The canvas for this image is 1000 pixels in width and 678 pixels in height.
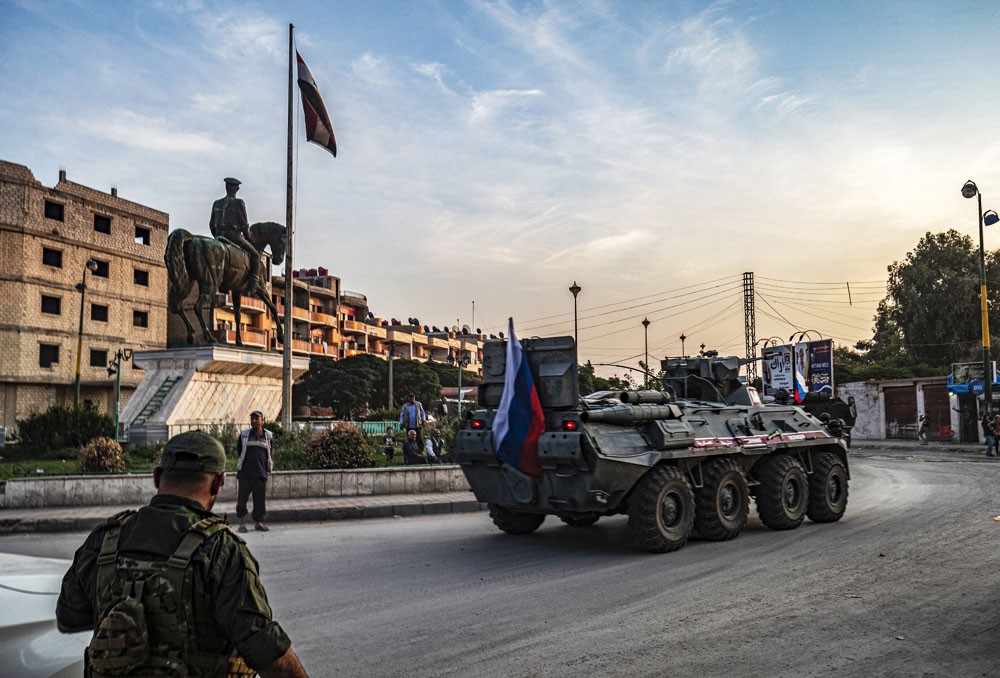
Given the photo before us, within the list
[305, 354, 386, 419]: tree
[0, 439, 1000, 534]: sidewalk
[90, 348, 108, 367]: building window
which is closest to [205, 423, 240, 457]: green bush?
[0, 439, 1000, 534]: sidewalk

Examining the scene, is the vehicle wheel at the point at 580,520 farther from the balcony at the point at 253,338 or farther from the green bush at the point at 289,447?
the balcony at the point at 253,338

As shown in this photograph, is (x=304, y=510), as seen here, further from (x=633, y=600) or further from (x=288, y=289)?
(x=288, y=289)

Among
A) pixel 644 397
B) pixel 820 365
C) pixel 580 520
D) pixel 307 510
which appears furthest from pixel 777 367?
pixel 644 397

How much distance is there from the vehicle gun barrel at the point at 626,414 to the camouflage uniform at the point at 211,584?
6372 millimetres

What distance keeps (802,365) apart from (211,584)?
108 ft

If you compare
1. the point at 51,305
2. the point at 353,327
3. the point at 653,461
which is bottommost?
the point at 653,461

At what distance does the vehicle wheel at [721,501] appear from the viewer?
925 cm

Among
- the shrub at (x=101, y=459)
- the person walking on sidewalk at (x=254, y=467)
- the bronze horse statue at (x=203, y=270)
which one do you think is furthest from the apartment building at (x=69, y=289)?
the person walking on sidewalk at (x=254, y=467)

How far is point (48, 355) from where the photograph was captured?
4475 cm

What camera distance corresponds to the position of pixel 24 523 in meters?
11.0

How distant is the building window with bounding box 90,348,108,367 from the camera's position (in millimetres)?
46991

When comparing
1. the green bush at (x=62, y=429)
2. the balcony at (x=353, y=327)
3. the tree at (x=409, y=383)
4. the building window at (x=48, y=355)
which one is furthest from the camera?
the balcony at (x=353, y=327)

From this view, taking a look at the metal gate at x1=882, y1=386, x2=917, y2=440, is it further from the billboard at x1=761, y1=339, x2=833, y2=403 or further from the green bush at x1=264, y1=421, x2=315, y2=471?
the green bush at x1=264, y1=421, x2=315, y2=471

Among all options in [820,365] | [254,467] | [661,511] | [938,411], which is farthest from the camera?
[938,411]
